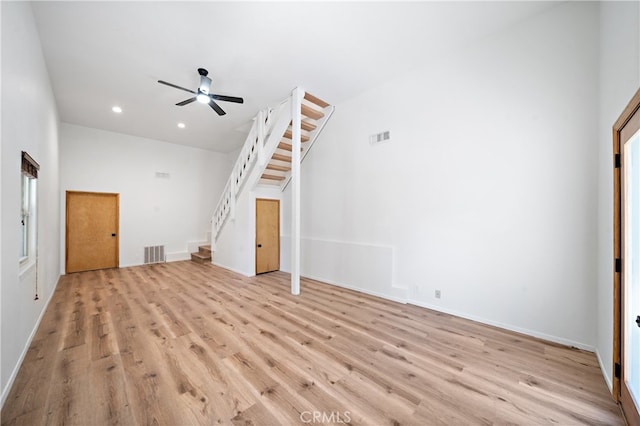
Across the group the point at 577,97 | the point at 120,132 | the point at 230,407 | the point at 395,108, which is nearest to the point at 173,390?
the point at 230,407

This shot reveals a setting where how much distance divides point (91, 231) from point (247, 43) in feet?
20.5

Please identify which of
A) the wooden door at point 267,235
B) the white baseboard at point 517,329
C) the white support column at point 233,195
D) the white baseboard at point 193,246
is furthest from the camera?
the white baseboard at point 193,246

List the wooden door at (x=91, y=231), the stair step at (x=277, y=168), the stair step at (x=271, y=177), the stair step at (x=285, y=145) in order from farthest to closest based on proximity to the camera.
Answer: the wooden door at (x=91, y=231) → the stair step at (x=271, y=177) → the stair step at (x=277, y=168) → the stair step at (x=285, y=145)

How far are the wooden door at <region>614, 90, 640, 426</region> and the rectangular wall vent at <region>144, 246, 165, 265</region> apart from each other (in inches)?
340

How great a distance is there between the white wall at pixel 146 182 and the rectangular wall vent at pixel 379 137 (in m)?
5.93

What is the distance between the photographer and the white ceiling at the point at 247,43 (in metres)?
2.67

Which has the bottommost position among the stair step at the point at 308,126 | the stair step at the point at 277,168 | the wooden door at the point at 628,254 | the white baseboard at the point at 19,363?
the white baseboard at the point at 19,363

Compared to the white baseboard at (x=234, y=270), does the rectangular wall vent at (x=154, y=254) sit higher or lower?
higher

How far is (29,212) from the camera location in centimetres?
297

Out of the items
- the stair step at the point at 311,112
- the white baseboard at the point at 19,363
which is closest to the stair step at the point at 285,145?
the stair step at the point at 311,112

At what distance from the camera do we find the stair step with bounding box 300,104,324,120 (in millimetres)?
4666

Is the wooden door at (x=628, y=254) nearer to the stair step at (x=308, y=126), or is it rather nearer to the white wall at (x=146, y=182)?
the stair step at (x=308, y=126)

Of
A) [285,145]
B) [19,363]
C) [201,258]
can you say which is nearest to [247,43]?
[285,145]

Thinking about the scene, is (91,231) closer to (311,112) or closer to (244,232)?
(244,232)
